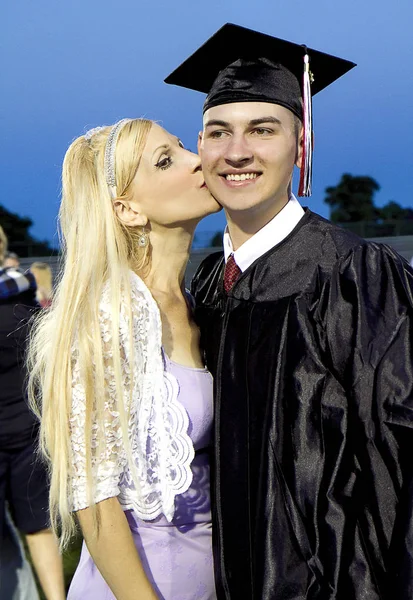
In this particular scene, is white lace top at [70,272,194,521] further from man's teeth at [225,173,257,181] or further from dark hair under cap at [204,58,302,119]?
dark hair under cap at [204,58,302,119]

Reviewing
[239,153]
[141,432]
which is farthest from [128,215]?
[141,432]

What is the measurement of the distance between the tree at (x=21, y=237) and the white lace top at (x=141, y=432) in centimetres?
765

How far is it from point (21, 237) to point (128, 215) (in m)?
10.7

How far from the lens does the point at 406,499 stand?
176 cm

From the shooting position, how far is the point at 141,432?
203 centimetres

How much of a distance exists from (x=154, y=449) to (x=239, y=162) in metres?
0.79

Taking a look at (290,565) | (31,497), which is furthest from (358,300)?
(31,497)

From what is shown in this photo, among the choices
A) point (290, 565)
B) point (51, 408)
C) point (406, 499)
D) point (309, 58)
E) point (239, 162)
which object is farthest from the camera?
point (309, 58)

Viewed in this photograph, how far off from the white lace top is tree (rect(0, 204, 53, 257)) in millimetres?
7645

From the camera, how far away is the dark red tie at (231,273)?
221 cm

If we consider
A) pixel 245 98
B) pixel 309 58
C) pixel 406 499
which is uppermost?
pixel 309 58

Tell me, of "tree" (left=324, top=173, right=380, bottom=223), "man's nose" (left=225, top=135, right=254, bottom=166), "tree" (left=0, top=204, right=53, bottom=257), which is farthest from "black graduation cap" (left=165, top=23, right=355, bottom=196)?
→ "tree" (left=324, top=173, right=380, bottom=223)

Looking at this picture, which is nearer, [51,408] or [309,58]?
[51,408]

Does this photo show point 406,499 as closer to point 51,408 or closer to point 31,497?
point 51,408
